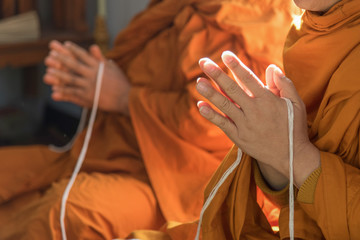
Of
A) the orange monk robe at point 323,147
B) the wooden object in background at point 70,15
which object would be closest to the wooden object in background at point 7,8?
the wooden object in background at point 70,15

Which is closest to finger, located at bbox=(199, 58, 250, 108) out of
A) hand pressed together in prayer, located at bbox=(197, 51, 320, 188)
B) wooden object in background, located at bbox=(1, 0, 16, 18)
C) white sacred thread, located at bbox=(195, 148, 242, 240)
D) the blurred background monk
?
hand pressed together in prayer, located at bbox=(197, 51, 320, 188)

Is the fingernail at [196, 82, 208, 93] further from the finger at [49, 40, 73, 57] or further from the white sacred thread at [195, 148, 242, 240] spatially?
the finger at [49, 40, 73, 57]

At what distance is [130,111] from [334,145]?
1.93 feet

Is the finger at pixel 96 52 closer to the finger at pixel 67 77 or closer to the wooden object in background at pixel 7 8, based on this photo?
the finger at pixel 67 77

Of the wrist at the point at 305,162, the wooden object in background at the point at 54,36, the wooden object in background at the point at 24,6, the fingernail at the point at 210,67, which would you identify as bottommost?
the wooden object in background at the point at 54,36

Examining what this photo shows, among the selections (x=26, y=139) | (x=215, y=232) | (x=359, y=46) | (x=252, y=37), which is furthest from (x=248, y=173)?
(x=26, y=139)

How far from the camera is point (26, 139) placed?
2.36 metres

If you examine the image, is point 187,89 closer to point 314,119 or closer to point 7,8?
point 314,119

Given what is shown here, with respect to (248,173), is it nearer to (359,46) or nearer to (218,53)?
(359,46)

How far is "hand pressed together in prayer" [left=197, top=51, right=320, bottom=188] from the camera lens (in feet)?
2.40

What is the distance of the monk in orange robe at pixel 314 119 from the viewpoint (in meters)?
0.72

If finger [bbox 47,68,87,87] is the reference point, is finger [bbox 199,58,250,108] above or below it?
above


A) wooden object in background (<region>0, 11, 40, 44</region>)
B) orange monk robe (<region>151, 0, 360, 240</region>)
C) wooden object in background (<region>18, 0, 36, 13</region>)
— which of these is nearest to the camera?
orange monk robe (<region>151, 0, 360, 240</region>)

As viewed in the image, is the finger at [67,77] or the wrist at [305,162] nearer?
the wrist at [305,162]
